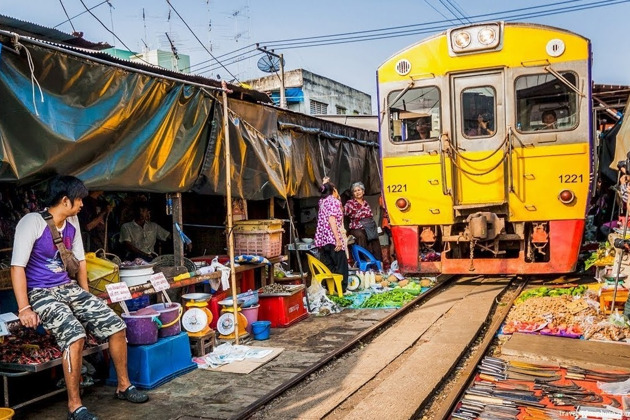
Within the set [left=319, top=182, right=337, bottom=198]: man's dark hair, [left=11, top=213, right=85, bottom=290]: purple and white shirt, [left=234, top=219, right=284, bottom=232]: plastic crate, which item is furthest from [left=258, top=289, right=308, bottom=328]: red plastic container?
[left=11, top=213, right=85, bottom=290]: purple and white shirt

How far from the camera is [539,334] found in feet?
21.0

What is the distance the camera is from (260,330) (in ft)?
22.4

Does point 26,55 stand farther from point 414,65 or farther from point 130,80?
point 414,65

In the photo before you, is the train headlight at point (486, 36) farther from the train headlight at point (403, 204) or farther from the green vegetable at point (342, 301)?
the green vegetable at point (342, 301)

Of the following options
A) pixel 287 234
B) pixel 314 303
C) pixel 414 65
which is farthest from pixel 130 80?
pixel 287 234

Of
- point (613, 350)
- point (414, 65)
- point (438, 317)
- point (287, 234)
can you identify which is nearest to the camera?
point (613, 350)

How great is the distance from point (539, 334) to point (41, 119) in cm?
568

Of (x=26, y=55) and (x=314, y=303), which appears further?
(x=314, y=303)

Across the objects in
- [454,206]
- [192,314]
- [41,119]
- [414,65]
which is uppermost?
[414,65]

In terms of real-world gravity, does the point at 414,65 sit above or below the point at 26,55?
above

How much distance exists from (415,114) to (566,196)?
268 centimetres

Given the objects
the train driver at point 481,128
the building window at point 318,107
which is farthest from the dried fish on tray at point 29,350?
the building window at point 318,107

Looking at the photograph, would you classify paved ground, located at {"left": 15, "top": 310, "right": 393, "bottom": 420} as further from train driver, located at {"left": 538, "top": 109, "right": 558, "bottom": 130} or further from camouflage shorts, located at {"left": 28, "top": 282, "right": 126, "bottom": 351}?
train driver, located at {"left": 538, "top": 109, "right": 558, "bottom": 130}

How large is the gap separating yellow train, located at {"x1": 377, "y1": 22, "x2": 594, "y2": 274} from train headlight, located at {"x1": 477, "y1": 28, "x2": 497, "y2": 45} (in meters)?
0.02
